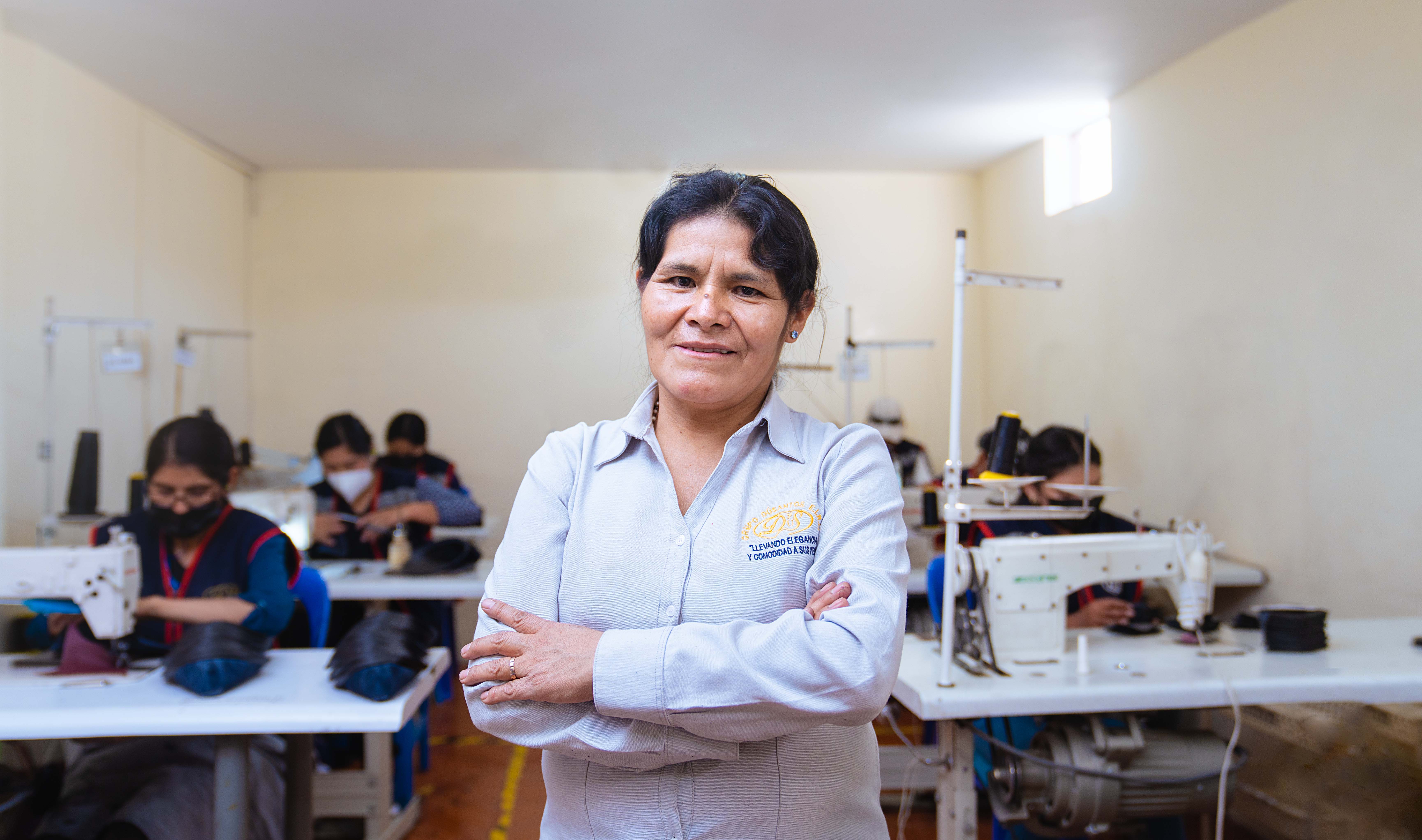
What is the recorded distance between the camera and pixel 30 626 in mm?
2115

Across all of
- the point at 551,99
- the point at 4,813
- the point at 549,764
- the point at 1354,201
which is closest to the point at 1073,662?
the point at 549,764

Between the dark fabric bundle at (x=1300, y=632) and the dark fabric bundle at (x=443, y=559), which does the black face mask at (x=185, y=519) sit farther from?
the dark fabric bundle at (x=1300, y=632)

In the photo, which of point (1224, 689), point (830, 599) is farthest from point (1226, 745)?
point (830, 599)

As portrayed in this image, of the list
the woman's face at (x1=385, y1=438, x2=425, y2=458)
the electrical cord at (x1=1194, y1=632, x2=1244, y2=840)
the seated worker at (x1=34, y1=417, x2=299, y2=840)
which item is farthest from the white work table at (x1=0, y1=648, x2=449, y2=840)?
the woman's face at (x1=385, y1=438, x2=425, y2=458)

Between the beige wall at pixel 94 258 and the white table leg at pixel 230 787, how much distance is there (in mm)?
1817

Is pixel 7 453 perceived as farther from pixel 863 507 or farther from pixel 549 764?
pixel 863 507

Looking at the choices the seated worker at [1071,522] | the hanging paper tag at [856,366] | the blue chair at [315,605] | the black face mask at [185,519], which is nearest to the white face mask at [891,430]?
the hanging paper tag at [856,366]

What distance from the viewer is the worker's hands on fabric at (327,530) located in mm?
3627

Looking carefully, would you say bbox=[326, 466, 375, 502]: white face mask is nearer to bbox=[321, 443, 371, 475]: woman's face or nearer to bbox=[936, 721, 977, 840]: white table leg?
bbox=[321, 443, 371, 475]: woman's face

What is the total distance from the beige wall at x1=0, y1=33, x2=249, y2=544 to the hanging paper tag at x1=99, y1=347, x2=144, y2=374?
25 cm

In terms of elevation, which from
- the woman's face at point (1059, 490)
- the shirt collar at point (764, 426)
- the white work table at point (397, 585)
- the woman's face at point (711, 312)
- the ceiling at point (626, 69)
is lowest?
the white work table at point (397, 585)

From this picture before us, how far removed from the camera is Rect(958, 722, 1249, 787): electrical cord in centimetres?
175

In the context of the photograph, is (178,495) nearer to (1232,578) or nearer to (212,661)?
(212,661)

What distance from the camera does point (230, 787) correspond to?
174cm
